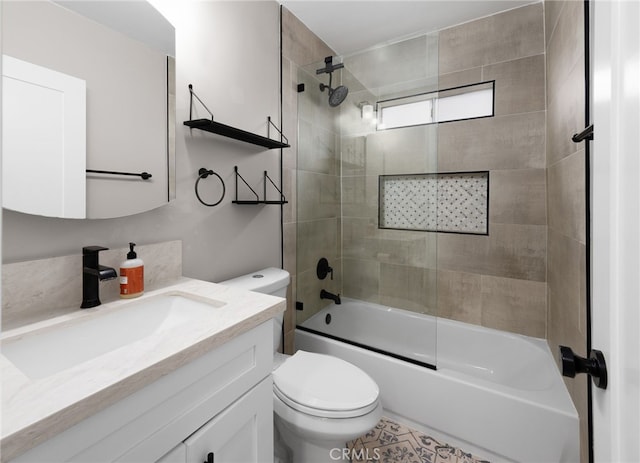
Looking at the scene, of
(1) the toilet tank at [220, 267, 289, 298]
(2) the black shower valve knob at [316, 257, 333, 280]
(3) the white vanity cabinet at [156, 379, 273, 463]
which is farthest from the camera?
(2) the black shower valve knob at [316, 257, 333, 280]

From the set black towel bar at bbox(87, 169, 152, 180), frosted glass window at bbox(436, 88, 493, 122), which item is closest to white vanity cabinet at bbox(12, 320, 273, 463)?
black towel bar at bbox(87, 169, 152, 180)

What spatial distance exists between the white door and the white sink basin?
95 cm

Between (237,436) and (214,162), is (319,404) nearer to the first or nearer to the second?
(237,436)

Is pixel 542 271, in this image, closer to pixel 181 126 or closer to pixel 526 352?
pixel 526 352

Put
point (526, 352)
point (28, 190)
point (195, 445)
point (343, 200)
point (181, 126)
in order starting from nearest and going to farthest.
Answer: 1. point (195, 445)
2. point (28, 190)
3. point (181, 126)
4. point (526, 352)
5. point (343, 200)

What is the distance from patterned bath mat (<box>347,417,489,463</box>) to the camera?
61.8 inches

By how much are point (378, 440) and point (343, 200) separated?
1.51 metres

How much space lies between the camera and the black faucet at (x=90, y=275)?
3.40 ft

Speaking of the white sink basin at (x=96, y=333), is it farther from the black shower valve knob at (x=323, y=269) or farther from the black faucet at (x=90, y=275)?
the black shower valve knob at (x=323, y=269)

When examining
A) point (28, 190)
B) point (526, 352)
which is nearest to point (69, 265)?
point (28, 190)

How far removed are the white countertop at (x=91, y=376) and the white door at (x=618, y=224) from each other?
81cm

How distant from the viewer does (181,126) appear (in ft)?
4.60

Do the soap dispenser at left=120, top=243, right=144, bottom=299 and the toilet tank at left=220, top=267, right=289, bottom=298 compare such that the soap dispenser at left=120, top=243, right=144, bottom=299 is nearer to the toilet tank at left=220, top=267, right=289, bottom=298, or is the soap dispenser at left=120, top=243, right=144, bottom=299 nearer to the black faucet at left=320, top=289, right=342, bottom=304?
the toilet tank at left=220, top=267, right=289, bottom=298

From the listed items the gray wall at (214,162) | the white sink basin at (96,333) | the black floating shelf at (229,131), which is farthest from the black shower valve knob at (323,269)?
the white sink basin at (96,333)
